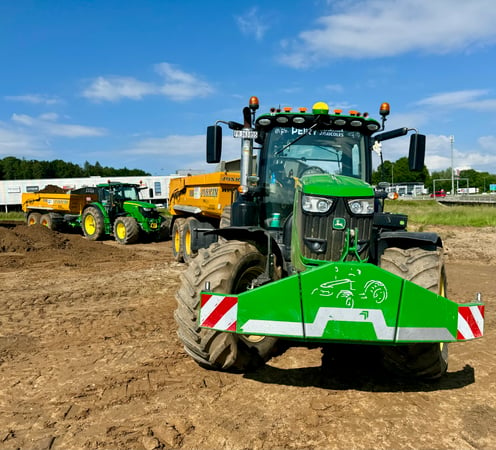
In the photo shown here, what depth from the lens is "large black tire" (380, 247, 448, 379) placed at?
3836mm

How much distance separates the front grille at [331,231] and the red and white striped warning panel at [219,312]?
1.05m

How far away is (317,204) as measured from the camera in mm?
4199

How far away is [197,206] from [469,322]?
30.3ft

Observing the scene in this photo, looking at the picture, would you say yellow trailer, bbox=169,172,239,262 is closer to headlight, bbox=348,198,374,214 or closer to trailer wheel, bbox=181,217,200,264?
trailer wheel, bbox=181,217,200,264

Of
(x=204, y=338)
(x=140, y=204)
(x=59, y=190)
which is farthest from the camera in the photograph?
(x=59, y=190)

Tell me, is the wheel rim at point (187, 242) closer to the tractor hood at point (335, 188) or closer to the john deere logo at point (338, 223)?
the tractor hood at point (335, 188)

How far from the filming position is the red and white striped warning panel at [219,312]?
11.7 ft

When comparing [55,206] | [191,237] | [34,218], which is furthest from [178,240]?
[34,218]

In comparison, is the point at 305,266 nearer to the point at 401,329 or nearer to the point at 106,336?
the point at 401,329

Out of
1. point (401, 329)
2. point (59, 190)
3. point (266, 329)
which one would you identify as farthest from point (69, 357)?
point (59, 190)

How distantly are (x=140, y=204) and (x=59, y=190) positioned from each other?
30.4 feet

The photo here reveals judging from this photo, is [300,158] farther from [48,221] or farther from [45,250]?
[48,221]

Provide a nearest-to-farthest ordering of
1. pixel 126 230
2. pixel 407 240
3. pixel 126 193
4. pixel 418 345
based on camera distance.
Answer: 1. pixel 418 345
2. pixel 407 240
3. pixel 126 230
4. pixel 126 193

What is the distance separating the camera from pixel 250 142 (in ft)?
18.3
